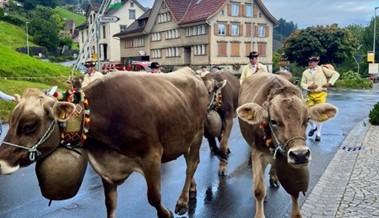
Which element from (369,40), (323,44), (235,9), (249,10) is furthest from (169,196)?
(369,40)

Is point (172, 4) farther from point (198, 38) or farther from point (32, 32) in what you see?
point (32, 32)

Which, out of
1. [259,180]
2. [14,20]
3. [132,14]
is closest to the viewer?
[259,180]

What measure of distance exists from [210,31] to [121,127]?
152 ft

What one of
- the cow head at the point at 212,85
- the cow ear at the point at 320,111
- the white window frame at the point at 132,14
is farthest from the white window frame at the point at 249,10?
the cow ear at the point at 320,111

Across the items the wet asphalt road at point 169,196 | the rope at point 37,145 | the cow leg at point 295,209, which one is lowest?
the wet asphalt road at point 169,196

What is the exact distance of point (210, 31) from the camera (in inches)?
1954

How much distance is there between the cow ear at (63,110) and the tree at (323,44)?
43.5 meters

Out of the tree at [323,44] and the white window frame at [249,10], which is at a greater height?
the white window frame at [249,10]

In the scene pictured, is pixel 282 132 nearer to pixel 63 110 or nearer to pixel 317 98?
pixel 63 110

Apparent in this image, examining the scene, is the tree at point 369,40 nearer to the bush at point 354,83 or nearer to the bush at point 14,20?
the bush at point 354,83

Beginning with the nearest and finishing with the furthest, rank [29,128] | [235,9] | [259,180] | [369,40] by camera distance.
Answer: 1. [29,128]
2. [259,180]
3. [235,9]
4. [369,40]

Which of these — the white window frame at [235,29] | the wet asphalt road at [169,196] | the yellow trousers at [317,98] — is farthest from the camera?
the white window frame at [235,29]

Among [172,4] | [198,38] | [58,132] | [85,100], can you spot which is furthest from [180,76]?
[172,4]

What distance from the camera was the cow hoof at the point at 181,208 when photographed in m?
5.81
